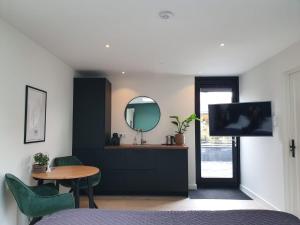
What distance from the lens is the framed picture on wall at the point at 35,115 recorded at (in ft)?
9.93

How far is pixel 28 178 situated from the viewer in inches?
122

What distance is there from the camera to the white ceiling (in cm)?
225

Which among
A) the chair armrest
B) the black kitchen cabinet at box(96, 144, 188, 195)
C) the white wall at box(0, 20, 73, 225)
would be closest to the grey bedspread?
the chair armrest

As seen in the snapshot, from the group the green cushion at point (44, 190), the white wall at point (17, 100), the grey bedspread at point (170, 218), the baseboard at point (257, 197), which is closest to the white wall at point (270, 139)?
the baseboard at point (257, 197)

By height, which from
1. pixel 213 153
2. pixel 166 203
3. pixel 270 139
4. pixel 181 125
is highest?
pixel 181 125

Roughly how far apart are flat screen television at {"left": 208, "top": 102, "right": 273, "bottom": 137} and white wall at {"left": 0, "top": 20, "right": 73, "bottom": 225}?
110 inches

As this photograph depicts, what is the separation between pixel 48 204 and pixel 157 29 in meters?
2.22

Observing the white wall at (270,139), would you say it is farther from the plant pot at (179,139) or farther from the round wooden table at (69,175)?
the round wooden table at (69,175)

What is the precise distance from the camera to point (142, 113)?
526 centimetres

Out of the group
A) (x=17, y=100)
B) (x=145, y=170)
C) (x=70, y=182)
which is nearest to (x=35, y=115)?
(x=17, y=100)

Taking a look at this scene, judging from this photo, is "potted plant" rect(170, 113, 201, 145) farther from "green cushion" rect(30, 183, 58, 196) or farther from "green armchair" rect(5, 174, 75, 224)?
"green armchair" rect(5, 174, 75, 224)

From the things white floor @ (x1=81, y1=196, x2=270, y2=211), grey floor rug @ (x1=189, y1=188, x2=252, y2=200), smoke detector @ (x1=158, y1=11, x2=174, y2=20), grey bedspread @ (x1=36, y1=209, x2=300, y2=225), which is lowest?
white floor @ (x1=81, y1=196, x2=270, y2=211)

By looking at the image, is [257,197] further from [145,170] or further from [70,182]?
[70,182]

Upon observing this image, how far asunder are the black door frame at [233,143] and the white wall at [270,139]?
368mm
